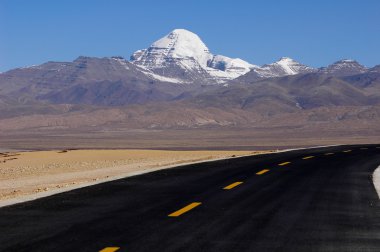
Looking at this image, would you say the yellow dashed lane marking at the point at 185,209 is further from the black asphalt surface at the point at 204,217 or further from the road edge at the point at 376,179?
the road edge at the point at 376,179

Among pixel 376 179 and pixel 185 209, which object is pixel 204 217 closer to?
pixel 185 209

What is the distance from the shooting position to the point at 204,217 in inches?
431

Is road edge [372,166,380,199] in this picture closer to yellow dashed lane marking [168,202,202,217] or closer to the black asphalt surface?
the black asphalt surface

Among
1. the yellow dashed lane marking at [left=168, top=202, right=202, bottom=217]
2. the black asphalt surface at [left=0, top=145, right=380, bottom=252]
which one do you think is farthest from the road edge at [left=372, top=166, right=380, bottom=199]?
Answer: the yellow dashed lane marking at [left=168, top=202, right=202, bottom=217]

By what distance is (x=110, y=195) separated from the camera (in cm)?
1441

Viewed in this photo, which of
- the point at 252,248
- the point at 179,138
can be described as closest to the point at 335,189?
the point at 252,248

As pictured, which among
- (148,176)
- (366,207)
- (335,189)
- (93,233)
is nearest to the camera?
(93,233)

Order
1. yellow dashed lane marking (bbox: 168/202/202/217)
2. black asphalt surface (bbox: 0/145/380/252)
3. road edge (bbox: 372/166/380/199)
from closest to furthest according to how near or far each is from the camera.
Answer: black asphalt surface (bbox: 0/145/380/252), yellow dashed lane marking (bbox: 168/202/202/217), road edge (bbox: 372/166/380/199)

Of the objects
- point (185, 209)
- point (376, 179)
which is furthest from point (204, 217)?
point (376, 179)

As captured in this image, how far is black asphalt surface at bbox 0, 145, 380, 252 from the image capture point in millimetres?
8797

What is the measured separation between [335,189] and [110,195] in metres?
5.25

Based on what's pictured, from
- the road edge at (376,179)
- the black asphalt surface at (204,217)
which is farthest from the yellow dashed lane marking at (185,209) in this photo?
the road edge at (376,179)

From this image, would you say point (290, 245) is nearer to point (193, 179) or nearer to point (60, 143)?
point (193, 179)

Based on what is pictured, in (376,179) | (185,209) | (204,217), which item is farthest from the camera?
(376,179)
